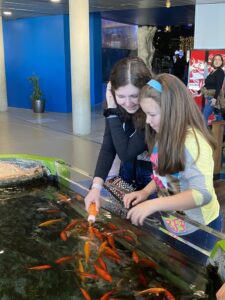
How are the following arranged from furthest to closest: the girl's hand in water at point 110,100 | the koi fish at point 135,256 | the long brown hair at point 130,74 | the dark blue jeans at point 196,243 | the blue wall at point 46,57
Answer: the blue wall at point 46,57, the girl's hand in water at point 110,100, the long brown hair at point 130,74, the koi fish at point 135,256, the dark blue jeans at point 196,243

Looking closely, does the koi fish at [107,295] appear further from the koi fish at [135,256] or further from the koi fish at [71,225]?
the koi fish at [71,225]

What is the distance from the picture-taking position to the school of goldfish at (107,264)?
1.27 m

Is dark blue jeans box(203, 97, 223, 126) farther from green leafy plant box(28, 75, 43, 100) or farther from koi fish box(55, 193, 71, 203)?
green leafy plant box(28, 75, 43, 100)

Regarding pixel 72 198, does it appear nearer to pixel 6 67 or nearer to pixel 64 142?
pixel 64 142

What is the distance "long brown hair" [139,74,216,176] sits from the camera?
136cm

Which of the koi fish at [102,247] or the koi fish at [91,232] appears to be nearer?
the koi fish at [102,247]

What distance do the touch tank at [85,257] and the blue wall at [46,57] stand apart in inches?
336

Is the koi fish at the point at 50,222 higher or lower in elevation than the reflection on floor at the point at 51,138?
higher

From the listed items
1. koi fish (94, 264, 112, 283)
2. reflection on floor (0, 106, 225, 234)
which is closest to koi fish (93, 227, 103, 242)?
koi fish (94, 264, 112, 283)

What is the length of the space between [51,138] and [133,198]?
5596 mm

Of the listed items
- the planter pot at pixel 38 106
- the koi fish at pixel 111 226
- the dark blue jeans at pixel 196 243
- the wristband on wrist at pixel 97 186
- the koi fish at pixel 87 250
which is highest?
the wristband on wrist at pixel 97 186

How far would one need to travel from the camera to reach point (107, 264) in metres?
1.43

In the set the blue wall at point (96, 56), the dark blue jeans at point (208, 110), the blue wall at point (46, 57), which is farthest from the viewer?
the blue wall at point (96, 56)

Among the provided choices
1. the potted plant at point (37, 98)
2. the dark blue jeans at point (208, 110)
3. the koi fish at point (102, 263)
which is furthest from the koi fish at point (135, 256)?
the potted plant at point (37, 98)
